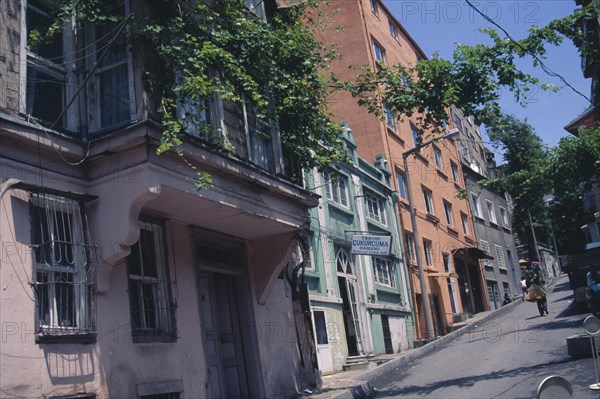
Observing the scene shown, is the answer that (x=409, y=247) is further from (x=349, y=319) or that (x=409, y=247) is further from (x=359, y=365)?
(x=359, y=365)

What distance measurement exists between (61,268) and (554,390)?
5929 millimetres

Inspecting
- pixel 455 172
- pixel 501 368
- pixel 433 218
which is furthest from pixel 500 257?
pixel 501 368

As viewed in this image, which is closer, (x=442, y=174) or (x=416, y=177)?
(x=416, y=177)

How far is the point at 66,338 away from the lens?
746 cm

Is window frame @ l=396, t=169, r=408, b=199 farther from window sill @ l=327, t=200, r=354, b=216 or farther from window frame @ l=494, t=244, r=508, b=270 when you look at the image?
window frame @ l=494, t=244, r=508, b=270

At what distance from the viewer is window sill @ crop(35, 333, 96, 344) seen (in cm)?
713

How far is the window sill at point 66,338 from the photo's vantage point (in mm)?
7133

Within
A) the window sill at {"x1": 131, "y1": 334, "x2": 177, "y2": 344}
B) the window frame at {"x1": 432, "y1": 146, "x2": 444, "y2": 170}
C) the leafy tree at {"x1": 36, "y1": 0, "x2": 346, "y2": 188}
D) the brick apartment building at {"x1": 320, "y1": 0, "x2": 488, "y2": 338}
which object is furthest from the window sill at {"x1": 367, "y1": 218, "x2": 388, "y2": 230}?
the window sill at {"x1": 131, "y1": 334, "x2": 177, "y2": 344}

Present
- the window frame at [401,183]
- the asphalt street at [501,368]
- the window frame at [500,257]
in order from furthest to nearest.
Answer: the window frame at [500,257], the window frame at [401,183], the asphalt street at [501,368]

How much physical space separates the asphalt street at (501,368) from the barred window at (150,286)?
14.8 ft

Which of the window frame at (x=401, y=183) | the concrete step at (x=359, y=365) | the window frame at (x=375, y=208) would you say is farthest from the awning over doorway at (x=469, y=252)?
the concrete step at (x=359, y=365)

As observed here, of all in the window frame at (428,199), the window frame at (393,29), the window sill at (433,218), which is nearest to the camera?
the window sill at (433,218)

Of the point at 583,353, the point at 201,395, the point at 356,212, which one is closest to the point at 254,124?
the point at 201,395

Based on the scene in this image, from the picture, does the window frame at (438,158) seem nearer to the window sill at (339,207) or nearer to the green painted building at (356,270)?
the green painted building at (356,270)
